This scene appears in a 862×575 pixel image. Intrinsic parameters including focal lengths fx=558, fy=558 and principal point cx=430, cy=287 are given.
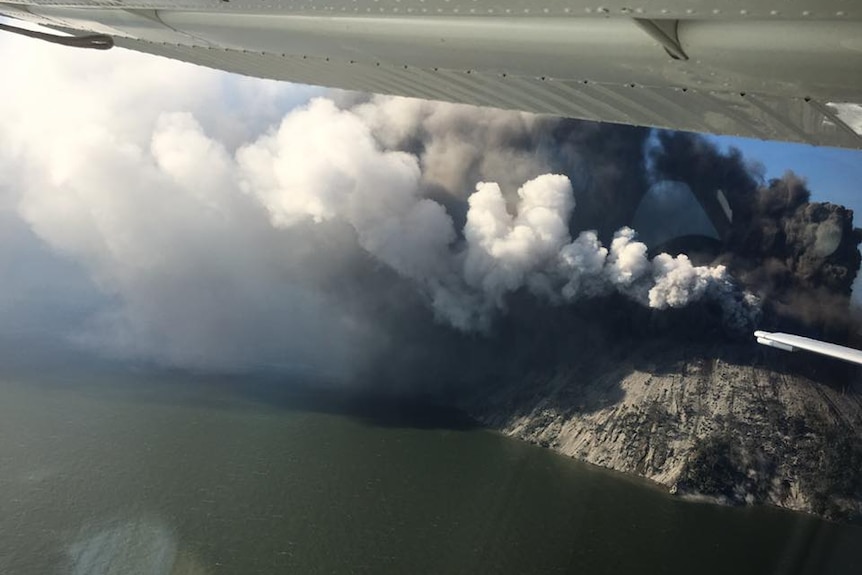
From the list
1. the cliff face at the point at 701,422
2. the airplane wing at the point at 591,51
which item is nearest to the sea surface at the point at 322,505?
the cliff face at the point at 701,422

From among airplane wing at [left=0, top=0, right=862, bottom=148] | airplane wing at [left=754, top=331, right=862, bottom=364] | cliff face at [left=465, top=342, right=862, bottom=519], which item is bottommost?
cliff face at [left=465, top=342, right=862, bottom=519]

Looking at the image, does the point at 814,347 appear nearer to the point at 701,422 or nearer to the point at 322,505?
the point at 322,505

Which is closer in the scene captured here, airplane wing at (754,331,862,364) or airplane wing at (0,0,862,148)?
airplane wing at (0,0,862,148)

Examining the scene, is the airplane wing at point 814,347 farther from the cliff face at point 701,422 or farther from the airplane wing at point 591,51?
the cliff face at point 701,422

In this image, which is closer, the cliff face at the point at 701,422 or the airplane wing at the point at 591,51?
the airplane wing at the point at 591,51

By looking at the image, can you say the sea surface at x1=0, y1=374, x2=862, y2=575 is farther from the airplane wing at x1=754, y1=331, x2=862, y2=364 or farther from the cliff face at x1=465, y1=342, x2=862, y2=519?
the airplane wing at x1=754, y1=331, x2=862, y2=364

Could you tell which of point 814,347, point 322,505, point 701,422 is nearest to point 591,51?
point 814,347

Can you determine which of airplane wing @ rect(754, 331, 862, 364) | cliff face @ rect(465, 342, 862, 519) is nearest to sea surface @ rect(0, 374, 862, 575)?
cliff face @ rect(465, 342, 862, 519)
